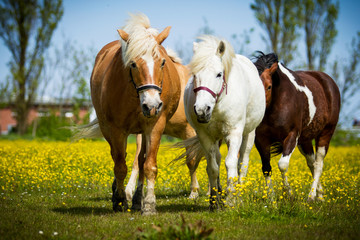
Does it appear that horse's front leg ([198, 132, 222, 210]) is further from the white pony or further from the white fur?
the white fur

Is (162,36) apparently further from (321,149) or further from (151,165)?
(321,149)

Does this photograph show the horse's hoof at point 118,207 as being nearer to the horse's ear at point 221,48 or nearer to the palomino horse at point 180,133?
the palomino horse at point 180,133

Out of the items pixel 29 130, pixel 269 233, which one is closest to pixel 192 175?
pixel 269 233

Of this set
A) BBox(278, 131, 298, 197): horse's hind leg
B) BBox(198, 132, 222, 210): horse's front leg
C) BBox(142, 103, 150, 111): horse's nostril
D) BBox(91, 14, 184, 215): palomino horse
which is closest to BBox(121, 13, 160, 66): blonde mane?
BBox(91, 14, 184, 215): palomino horse

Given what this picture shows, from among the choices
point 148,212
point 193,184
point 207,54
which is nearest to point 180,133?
point 193,184

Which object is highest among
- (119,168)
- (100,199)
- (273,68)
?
(273,68)

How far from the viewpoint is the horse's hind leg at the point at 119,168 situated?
18.3 feet

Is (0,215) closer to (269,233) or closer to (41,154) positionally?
(269,233)

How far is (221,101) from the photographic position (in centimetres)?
535

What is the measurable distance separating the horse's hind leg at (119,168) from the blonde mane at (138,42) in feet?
3.70

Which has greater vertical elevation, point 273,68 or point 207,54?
point 273,68

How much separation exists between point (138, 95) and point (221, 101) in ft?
3.66

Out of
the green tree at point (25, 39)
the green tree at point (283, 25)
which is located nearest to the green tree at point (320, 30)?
the green tree at point (283, 25)

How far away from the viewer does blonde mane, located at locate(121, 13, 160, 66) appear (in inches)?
200
